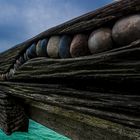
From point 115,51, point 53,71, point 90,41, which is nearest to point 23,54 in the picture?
point 53,71

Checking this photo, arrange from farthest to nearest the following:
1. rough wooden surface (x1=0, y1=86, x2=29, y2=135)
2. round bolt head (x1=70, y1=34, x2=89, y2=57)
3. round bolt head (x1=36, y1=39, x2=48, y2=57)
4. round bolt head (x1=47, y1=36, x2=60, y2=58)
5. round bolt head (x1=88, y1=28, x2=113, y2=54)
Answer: rough wooden surface (x1=0, y1=86, x2=29, y2=135) → round bolt head (x1=36, y1=39, x2=48, y2=57) → round bolt head (x1=47, y1=36, x2=60, y2=58) → round bolt head (x1=70, y1=34, x2=89, y2=57) → round bolt head (x1=88, y1=28, x2=113, y2=54)

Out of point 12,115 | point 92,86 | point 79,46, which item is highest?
point 79,46

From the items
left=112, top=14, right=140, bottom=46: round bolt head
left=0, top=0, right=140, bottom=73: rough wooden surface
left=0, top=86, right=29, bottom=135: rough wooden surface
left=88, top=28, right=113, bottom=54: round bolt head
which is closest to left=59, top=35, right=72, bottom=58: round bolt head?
left=0, top=0, right=140, bottom=73: rough wooden surface

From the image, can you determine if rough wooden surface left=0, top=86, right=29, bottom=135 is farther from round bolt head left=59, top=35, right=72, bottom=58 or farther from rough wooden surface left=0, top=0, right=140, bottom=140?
round bolt head left=59, top=35, right=72, bottom=58

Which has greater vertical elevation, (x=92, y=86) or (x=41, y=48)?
(x=41, y=48)

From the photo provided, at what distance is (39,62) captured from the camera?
166 centimetres

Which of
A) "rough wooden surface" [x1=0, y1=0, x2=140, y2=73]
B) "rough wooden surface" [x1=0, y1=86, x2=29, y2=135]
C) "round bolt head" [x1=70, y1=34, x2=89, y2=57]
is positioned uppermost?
"rough wooden surface" [x1=0, y1=0, x2=140, y2=73]

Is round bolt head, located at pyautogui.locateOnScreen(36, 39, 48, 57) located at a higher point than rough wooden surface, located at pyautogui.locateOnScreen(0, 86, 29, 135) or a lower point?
higher

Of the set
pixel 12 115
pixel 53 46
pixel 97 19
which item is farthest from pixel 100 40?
pixel 12 115

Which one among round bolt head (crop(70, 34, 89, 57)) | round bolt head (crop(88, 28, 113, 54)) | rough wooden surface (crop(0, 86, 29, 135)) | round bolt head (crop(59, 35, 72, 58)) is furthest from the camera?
rough wooden surface (crop(0, 86, 29, 135))

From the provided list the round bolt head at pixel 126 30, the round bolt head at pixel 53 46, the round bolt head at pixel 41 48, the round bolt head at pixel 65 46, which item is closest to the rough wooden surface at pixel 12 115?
the round bolt head at pixel 41 48

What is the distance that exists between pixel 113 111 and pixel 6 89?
49.2 inches

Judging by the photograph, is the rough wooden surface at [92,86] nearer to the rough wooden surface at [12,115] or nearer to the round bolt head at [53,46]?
the round bolt head at [53,46]

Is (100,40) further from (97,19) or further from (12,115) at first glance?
(12,115)
